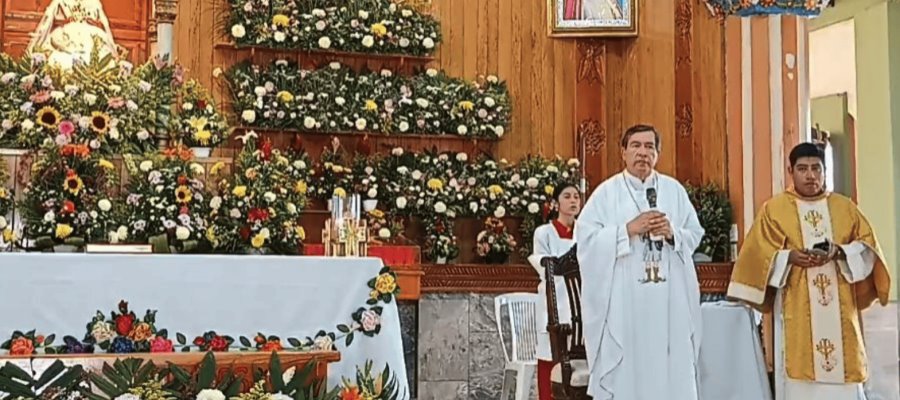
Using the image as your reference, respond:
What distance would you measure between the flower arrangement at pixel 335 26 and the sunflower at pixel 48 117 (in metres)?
2.57

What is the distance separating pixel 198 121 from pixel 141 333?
196 cm

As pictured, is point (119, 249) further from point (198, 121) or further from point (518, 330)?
point (518, 330)

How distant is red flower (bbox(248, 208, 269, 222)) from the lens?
16.6 ft

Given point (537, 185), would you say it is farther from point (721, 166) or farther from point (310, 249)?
point (310, 249)

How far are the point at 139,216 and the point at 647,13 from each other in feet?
15.8

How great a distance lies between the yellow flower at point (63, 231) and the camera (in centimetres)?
477

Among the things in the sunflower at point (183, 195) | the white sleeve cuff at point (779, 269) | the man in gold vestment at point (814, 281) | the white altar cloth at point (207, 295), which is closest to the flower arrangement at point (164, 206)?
the sunflower at point (183, 195)

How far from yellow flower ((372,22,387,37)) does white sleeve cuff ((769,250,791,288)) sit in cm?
378

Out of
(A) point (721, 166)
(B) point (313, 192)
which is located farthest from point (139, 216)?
(A) point (721, 166)

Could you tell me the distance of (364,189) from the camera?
24.5 ft

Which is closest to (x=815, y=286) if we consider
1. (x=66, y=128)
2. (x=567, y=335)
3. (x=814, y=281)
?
(x=814, y=281)

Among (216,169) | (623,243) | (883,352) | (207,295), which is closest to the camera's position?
(207,295)

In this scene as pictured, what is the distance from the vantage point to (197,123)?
554 centimetres

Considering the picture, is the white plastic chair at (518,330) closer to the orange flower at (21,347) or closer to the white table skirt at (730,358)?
the white table skirt at (730,358)
